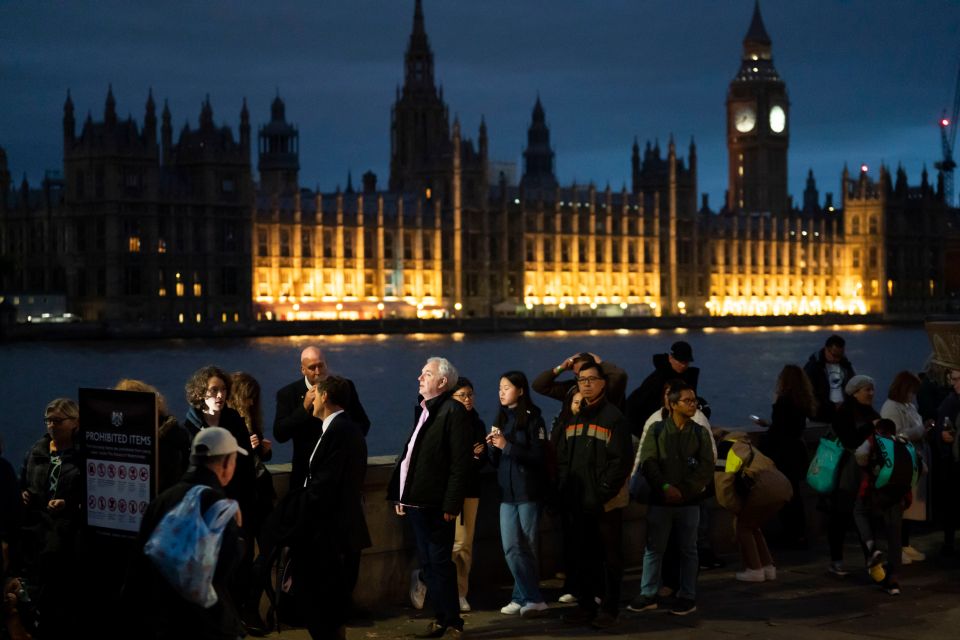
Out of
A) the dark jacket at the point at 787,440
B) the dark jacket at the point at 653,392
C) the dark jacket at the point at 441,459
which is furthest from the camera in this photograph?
the dark jacket at the point at 787,440

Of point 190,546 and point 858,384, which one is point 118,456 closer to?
point 190,546

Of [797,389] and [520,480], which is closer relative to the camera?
[520,480]

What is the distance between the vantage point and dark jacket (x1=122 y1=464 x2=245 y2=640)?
565 cm

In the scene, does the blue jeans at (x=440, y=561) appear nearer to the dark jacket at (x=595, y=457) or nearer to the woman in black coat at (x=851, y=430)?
the dark jacket at (x=595, y=457)

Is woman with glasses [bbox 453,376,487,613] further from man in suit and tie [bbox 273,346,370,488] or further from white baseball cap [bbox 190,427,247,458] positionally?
white baseball cap [bbox 190,427,247,458]

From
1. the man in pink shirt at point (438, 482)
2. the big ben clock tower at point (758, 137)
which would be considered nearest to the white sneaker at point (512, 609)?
the man in pink shirt at point (438, 482)

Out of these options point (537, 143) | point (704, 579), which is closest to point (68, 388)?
point (704, 579)

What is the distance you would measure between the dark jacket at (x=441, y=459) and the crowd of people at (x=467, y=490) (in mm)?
11

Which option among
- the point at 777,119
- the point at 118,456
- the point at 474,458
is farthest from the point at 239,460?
the point at 777,119

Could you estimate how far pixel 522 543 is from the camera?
28.3 ft

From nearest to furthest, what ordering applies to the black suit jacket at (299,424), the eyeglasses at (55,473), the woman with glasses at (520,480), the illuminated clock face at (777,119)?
the eyeglasses at (55,473)
the black suit jacket at (299,424)
the woman with glasses at (520,480)
the illuminated clock face at (777,119)

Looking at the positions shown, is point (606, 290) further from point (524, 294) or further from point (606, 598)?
point (606, 598)

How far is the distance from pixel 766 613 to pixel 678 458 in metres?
1.07

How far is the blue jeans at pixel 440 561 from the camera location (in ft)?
26.3
